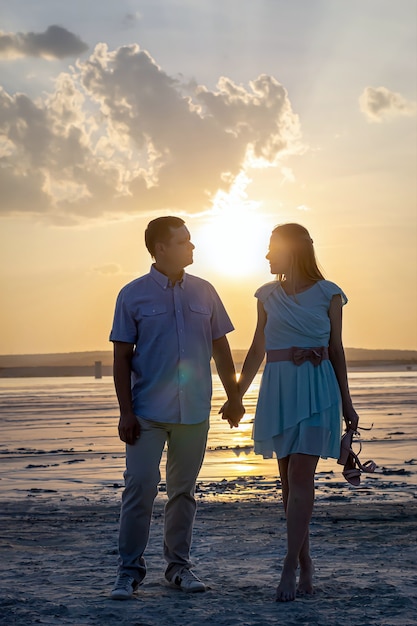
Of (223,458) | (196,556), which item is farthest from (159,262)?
(223,458)

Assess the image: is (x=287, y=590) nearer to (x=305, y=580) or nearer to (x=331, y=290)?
(x=305, y=580)

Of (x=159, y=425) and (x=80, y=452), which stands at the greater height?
(x=159, y=425)

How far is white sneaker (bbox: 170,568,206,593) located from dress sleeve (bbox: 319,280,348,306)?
74.7 inches

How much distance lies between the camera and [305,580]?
554 centimetres

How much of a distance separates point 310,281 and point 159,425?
1.29 meters

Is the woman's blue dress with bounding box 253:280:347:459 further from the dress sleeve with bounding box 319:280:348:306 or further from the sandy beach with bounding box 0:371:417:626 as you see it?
the sandy beach with bounding box 0:371:417:626

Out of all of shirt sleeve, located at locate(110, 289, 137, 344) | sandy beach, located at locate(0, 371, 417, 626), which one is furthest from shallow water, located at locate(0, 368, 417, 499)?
shirt sleeve, located at locate(110, 289, 137, 344)

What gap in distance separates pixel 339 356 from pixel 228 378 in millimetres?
747

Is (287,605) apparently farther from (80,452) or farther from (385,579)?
(80,452)

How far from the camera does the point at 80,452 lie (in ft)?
49.0

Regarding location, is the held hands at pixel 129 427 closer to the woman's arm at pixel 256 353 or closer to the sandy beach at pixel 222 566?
the woman's arm at pixel 256 353

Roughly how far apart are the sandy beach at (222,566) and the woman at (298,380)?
1.21 ft

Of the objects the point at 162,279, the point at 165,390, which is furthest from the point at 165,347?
the point at 162,279

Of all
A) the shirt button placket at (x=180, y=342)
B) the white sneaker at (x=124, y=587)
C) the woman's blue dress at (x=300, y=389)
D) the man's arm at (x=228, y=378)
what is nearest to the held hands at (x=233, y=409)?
the man's arm at (x=228, y=378)
